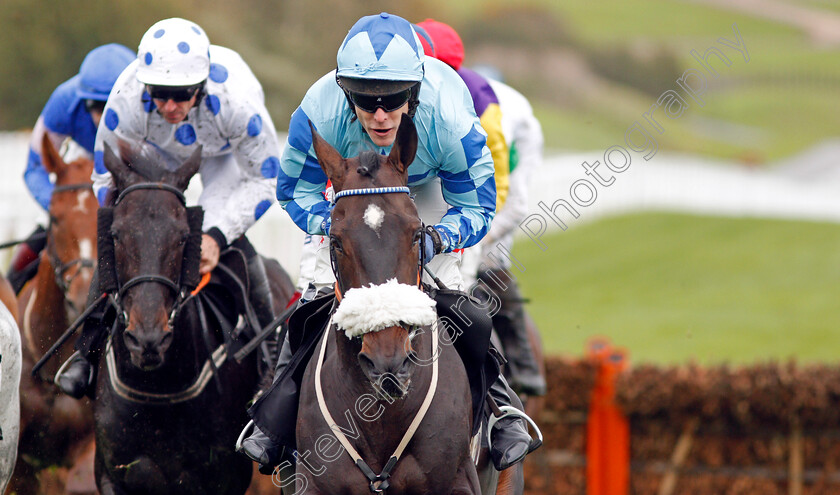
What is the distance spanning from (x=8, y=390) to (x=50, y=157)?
73.6 inches

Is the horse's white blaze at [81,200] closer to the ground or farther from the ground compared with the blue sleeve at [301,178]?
farther from the ground

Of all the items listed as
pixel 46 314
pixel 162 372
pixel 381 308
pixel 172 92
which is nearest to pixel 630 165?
pixel 46 314

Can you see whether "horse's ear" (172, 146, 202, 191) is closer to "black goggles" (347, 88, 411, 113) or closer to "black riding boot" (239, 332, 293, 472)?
"black riding boot" (239, 332, 293, 472)

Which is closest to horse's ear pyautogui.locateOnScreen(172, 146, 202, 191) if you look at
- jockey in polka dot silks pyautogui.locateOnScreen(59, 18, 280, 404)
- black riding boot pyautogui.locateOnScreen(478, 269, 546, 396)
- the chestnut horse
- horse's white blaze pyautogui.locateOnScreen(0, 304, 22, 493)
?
jockey in polka dot silks pyautogui.locateOnScreen(59, 18, 280, 404)

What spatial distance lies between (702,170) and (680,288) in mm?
11519

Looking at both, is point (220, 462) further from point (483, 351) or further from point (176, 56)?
point (176, 56)

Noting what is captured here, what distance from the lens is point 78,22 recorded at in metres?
25.7

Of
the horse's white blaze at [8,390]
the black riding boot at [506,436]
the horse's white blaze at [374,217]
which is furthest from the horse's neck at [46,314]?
the horse's white blaze at [374,217]

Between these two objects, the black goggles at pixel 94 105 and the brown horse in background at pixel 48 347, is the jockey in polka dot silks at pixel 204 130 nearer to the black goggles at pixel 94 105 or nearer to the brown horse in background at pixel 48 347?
the brown horse in background at pixel 48 347

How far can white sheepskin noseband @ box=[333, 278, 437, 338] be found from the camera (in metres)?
3.78

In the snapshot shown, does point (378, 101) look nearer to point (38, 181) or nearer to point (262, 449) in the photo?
point (262, 449)

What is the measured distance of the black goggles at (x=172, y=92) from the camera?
551 centimetres

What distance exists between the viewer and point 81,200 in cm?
659

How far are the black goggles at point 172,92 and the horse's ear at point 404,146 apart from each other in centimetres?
176
